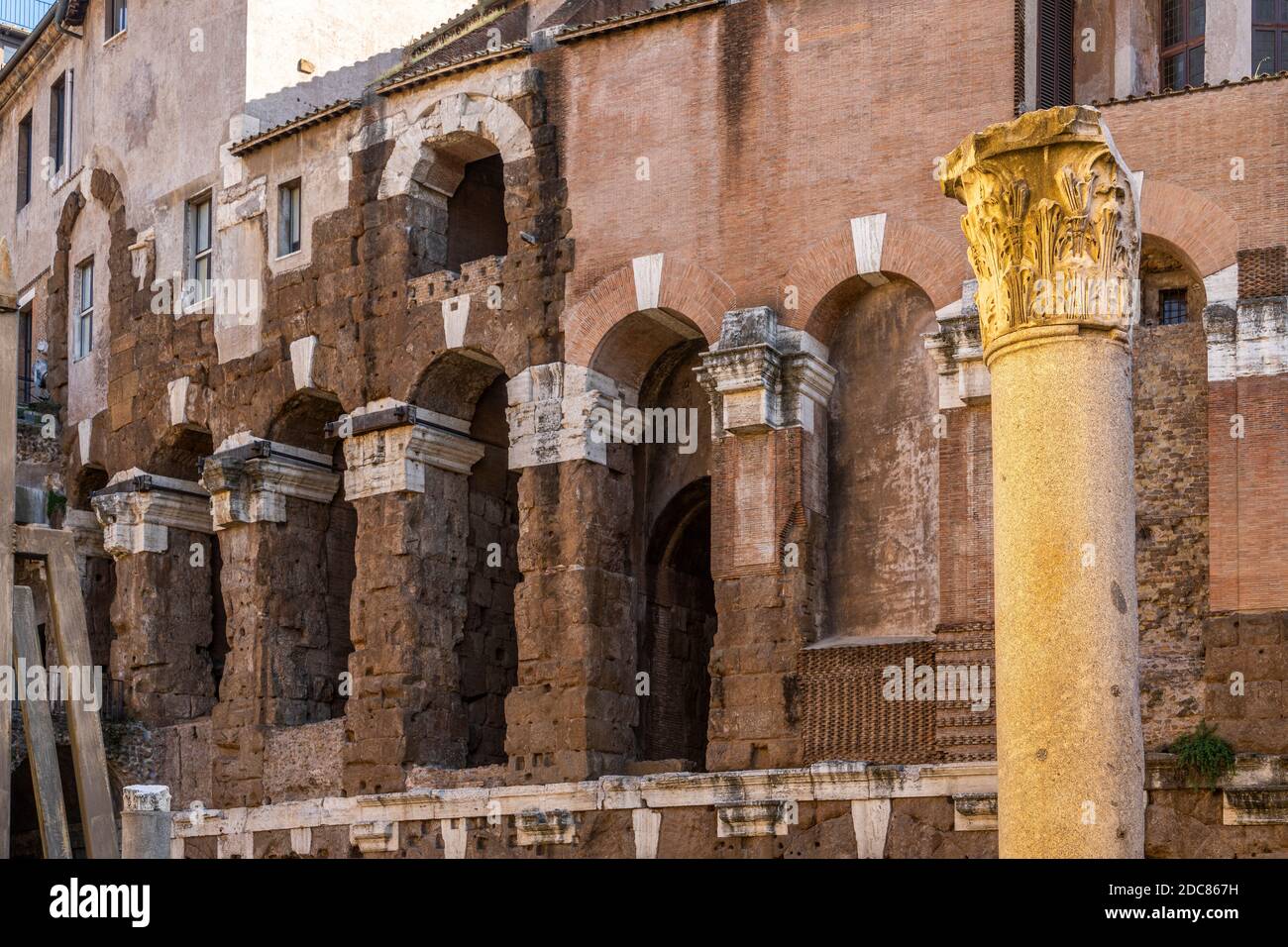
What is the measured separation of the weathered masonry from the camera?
20.6 meters

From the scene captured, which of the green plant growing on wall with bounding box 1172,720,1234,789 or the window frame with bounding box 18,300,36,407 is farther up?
the window frame with bounding box 18,300,36,407

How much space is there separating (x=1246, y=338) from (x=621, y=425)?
6409mm

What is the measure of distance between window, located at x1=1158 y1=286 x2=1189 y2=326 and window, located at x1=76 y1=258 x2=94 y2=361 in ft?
46.6

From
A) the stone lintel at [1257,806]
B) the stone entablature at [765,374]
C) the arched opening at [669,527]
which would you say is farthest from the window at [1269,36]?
the stone lintel at [1257,806]

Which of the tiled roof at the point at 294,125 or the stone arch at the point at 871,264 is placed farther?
the tiled roof at the point at 294,125

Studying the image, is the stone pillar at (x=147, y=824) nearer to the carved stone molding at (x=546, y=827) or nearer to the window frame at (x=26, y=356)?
the carved stone molding at (x=546, y=827)

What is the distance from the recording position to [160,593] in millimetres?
28094

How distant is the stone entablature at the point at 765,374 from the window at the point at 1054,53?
3101mm

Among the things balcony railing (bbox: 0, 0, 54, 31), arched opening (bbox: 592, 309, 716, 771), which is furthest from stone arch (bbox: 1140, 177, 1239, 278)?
balcony railing (bbox: 0, 0, 54, 31)

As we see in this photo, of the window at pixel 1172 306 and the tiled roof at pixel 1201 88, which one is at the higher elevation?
the tiled roof at pixel 1201 88

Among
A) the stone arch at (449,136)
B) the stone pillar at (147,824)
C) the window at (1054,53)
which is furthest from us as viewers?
the stone arch at (449,136)

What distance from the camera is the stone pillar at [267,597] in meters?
26.1

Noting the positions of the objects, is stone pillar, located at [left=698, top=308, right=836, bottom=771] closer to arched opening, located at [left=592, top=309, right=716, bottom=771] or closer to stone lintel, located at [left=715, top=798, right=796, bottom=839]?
stone lintel, located at [left=715, top=798, right=796, bottom=839]

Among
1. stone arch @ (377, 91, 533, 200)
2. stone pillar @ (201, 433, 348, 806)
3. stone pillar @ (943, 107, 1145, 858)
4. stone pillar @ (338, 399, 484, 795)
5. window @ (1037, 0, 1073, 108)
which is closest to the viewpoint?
stone pillar @ (943, 107, 1145, 858)
